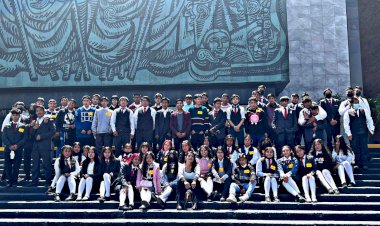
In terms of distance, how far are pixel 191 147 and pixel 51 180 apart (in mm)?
3646

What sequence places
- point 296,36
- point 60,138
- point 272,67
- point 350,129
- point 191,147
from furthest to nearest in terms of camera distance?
point 296,36 < point 272,67 < point 60,138 < point 350,129 < point 191,147

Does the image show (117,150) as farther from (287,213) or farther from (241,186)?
(287,213)

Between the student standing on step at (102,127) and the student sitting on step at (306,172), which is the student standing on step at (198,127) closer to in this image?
the student standing on step at (102,127)

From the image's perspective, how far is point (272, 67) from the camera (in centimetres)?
1473

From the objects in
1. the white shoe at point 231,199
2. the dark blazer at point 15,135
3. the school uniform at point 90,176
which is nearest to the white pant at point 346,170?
the white shoe at point 231,199

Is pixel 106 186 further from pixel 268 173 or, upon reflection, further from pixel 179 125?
pixel 268 173

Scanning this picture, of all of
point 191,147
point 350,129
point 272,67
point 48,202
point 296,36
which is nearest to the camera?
point 48,202

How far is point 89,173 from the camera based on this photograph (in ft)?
25.6

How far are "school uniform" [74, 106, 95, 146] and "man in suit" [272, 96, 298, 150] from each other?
4.87m

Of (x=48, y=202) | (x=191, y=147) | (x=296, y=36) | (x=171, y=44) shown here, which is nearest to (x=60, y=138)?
(x=48, y=202)

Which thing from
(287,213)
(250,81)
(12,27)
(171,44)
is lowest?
(287,213)

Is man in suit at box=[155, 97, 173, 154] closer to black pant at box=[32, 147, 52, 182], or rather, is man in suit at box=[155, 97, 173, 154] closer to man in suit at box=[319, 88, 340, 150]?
black pant at box=[32, 147, 52, 182]

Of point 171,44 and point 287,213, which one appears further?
point 171,44

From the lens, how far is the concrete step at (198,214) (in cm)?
636
